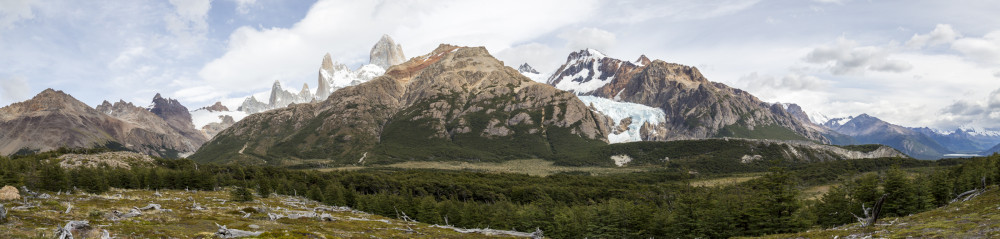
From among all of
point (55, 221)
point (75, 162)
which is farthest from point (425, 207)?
point (75, 162)

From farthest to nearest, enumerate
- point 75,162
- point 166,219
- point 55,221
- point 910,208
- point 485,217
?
point 75,162 < point 485,217 < point 910,208 < point 166,219 < point 55,221

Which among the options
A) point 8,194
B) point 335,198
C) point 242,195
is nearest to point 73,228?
point 8,194

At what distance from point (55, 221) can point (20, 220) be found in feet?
7.66

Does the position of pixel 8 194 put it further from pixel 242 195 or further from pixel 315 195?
pixel 315 195

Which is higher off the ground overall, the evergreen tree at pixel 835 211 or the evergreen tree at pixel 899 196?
the evergreen tree at pixel 899 196

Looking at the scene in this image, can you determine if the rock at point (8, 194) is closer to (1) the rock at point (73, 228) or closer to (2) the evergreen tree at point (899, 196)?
(1) the rock at point (73, 228)

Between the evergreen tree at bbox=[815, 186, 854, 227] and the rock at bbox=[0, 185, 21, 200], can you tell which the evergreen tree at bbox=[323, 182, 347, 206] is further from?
the evergreen tree at bbox=[815, 186, 854, 227]

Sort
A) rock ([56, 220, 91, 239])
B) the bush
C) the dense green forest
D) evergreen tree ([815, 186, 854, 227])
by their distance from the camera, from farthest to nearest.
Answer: the bush → evergreen tree ([815, 186, 854, 227]) → the dense green forest → rock ([56, 220, 91, 239])

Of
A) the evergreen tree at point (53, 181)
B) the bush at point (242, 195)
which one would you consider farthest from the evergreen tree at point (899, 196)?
the evergreen tree at point (53, 181)

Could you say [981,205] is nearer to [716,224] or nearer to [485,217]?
[716,224]

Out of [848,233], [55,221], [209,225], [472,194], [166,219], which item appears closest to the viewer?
[848,233]

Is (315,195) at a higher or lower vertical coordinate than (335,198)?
higher

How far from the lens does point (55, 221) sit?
42375 mm

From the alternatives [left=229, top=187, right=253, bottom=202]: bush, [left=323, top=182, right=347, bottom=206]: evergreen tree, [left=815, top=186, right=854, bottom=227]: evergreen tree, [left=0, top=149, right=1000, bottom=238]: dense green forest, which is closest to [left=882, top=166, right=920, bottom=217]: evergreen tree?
[left=0, top=149, right=1000, bottom=238]: dense green forest
